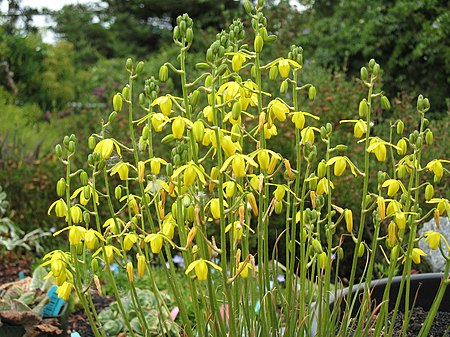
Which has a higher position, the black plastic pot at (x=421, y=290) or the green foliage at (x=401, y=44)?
the green foliage at (x=401, y=44)

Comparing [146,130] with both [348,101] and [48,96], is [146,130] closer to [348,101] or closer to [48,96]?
[348,101]

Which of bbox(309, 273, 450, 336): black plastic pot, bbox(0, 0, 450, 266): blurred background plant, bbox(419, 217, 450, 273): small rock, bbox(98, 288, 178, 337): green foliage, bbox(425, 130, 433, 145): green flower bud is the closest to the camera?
bbox(425, 130, 433, 145): green flower bud

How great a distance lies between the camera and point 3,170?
511cm

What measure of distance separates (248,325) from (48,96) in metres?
8.18

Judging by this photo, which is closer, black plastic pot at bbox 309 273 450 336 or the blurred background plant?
black plastic pot at bbox 309 273 450 336

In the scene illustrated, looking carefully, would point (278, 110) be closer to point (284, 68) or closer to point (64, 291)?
point (284, 68)

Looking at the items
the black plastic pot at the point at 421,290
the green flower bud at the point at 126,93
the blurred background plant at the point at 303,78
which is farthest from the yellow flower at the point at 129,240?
the blurred background plant at the point at 303,78

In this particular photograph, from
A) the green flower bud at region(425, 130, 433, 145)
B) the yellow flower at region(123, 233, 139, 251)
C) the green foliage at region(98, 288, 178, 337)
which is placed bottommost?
the green foliage at region(98, 288, 178, 337)

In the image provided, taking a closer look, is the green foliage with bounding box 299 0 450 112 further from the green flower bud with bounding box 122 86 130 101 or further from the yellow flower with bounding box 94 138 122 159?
the yellow flower with bounding box 94 138 122 159

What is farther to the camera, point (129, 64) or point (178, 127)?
point (129, 64)

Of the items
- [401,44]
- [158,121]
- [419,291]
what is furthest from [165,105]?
[401,44]

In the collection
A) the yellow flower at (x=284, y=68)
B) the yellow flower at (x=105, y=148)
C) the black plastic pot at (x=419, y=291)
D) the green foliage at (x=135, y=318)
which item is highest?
the yellow flower at (x=284, y=68)

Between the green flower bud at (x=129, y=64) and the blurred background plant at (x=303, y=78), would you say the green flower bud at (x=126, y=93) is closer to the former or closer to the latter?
the green flower bud at (x=129, y=64)

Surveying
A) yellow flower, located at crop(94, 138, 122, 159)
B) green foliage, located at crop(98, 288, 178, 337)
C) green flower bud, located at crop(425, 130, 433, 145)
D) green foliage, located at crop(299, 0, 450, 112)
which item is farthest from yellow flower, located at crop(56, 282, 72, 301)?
green foliage, located at crop(299, 0, 450, 112)
